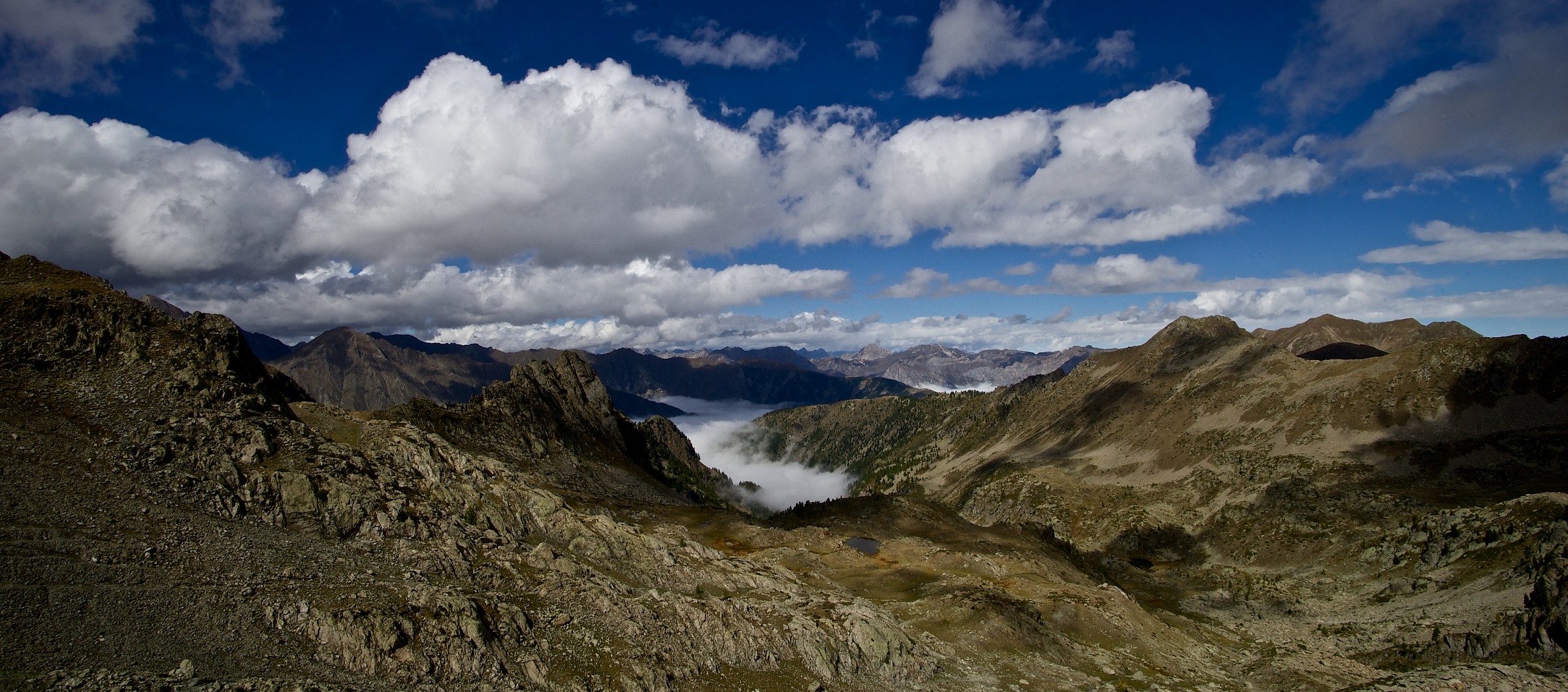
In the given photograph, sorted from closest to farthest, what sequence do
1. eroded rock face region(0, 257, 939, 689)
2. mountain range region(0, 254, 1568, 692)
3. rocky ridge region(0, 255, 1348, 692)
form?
rocky ridge region(0, 255, 1348, 692), eroded rock face region(0, 257, 939, 689), mountain range region(0, 254, 1568, 692)

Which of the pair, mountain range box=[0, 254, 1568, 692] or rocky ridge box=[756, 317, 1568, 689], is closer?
mountain range box=[0, 254, 1568, 692]

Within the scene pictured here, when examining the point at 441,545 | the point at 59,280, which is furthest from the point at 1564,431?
the point at 59,280

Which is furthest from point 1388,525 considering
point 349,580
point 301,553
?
point 301,553

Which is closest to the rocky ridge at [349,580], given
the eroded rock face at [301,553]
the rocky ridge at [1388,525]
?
the eroded rock face at [301,553]

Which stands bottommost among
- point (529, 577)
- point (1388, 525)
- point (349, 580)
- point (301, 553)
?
point (1388, 525)

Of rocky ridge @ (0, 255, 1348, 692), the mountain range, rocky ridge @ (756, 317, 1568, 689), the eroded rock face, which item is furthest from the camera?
rocky ridge @ (756, 317, 1568, 689)

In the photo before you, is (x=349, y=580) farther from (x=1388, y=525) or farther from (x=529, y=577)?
(x=1388, y=525)

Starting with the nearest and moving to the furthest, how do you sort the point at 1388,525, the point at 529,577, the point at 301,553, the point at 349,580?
the point at 349,580
the point at 301,553
the point at 529,577
the point at 1388,525

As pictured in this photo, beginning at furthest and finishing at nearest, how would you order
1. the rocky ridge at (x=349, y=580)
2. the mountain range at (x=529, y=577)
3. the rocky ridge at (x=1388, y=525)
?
1. the rocky ridge at (x=1388, y=525)
2. the mountain range at (x=529, y=577)
3. the rocky ridge at (x=349, y=580)

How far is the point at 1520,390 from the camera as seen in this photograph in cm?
16275

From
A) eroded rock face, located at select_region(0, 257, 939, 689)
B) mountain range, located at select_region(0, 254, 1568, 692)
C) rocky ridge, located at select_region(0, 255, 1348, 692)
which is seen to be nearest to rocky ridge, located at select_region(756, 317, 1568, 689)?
mountain range, located at select_region(0, 254, 1568, 692)

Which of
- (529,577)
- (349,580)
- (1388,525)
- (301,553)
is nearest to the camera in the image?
(349,580)

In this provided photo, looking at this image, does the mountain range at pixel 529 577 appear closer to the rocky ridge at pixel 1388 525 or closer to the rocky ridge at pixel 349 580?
the rocky ridge at pixel 349 580

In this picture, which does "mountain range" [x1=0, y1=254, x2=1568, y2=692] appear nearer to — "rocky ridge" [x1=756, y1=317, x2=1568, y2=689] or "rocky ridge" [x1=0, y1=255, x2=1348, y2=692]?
"rocky ridge" [x1=0, y1=255, x2=1348, y2=692]
